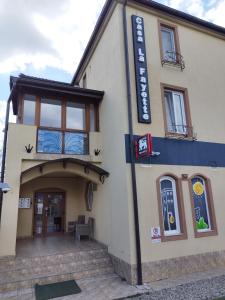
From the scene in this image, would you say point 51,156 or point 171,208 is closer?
point 171,208

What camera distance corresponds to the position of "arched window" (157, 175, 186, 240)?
6.98 m

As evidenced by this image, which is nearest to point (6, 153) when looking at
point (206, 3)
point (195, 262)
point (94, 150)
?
point (94, 150)

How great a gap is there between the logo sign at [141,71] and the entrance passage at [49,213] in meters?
6.43

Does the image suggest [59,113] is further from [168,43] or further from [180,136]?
[168,43]

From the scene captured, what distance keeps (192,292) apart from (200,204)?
9.62ft

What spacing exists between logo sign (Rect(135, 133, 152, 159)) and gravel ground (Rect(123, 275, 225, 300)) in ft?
11.8

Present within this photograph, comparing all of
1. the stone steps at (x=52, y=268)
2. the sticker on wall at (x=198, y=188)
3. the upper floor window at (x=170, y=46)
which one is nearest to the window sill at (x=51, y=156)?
the stone steps at (x=52, y=268)

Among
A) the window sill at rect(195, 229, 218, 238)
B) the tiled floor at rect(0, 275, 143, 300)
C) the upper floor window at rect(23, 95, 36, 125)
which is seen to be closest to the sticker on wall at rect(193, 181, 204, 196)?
the window sill at rect(195, 229, 218, 238)

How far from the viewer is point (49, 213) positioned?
1093 cm

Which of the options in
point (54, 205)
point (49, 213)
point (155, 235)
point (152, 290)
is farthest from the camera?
point (54, 205)

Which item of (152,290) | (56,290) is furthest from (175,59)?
(56,290)

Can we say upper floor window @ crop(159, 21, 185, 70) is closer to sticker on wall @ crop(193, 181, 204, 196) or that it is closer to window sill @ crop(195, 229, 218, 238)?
sticker on wall @ crop(193, 181, 204, 196)

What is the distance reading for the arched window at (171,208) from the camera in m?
6.98

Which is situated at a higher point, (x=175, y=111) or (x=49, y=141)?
(x=175, y=111)
